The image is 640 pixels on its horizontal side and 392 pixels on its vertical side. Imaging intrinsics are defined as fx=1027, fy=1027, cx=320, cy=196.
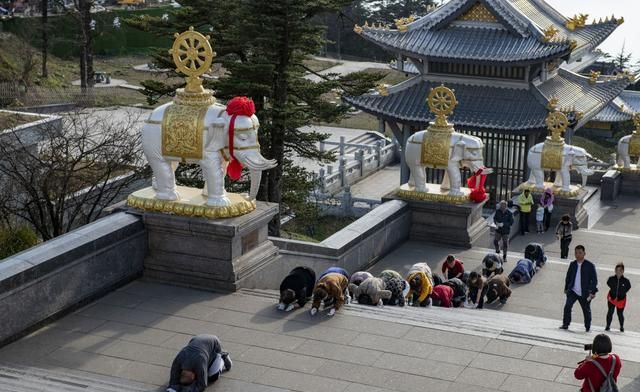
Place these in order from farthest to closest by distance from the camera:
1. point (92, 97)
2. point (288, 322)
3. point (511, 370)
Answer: point (92, 97), point (288, 322), point (511, 370)

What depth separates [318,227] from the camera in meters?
31.1

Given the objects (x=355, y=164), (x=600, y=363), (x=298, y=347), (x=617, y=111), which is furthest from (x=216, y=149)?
(x=617, y=111)

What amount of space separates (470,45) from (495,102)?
1.83m

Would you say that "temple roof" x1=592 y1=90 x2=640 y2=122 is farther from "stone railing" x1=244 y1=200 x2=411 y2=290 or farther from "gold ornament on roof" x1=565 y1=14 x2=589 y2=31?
"stone railing" x1=244 y1=200 x2=411 y2=290

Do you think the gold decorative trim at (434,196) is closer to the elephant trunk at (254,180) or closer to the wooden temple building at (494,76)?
the elephant trunk at (254,180)

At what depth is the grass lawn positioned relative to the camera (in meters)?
29.7

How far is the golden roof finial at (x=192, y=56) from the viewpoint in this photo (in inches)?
520

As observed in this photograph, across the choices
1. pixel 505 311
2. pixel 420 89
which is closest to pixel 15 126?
pixel 420 89

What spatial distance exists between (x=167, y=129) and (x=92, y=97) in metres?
34.5

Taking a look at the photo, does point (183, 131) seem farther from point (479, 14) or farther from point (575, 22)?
point (575, 22)

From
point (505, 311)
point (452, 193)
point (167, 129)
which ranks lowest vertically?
point (505, 311)

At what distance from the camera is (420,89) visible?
3100 centimetres

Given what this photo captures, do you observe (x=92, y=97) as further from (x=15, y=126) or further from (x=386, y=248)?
(x=386, y=248)

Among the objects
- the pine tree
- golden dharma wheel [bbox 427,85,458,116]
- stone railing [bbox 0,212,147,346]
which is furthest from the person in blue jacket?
the pine tree
